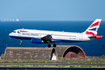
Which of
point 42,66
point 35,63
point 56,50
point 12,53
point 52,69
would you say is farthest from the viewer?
point 56,50

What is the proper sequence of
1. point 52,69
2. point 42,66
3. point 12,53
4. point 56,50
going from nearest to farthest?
point 52,69, point 42,66, point 12,53, point 56,50

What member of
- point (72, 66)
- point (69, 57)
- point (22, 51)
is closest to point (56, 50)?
point (69, 57)

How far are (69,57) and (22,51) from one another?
72.7 feet

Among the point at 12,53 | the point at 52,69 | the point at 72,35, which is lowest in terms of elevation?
the point at 52,69

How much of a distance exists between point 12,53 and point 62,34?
20.6 metres

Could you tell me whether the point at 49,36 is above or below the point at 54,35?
below

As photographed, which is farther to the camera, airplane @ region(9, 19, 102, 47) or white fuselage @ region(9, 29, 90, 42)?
white fuselage @ region(9, 29, 90, 42)

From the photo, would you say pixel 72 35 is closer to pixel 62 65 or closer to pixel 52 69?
pixel 62 65

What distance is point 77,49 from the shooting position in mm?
106062

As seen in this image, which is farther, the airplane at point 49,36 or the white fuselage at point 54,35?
the white fuselage at point 54,35

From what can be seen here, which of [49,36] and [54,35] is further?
[54,35]

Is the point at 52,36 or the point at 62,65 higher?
the point at 52,36

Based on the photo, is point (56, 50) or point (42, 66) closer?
point (42, 66)

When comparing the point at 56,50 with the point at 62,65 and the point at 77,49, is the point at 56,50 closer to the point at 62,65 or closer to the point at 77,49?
the point at 77,49
